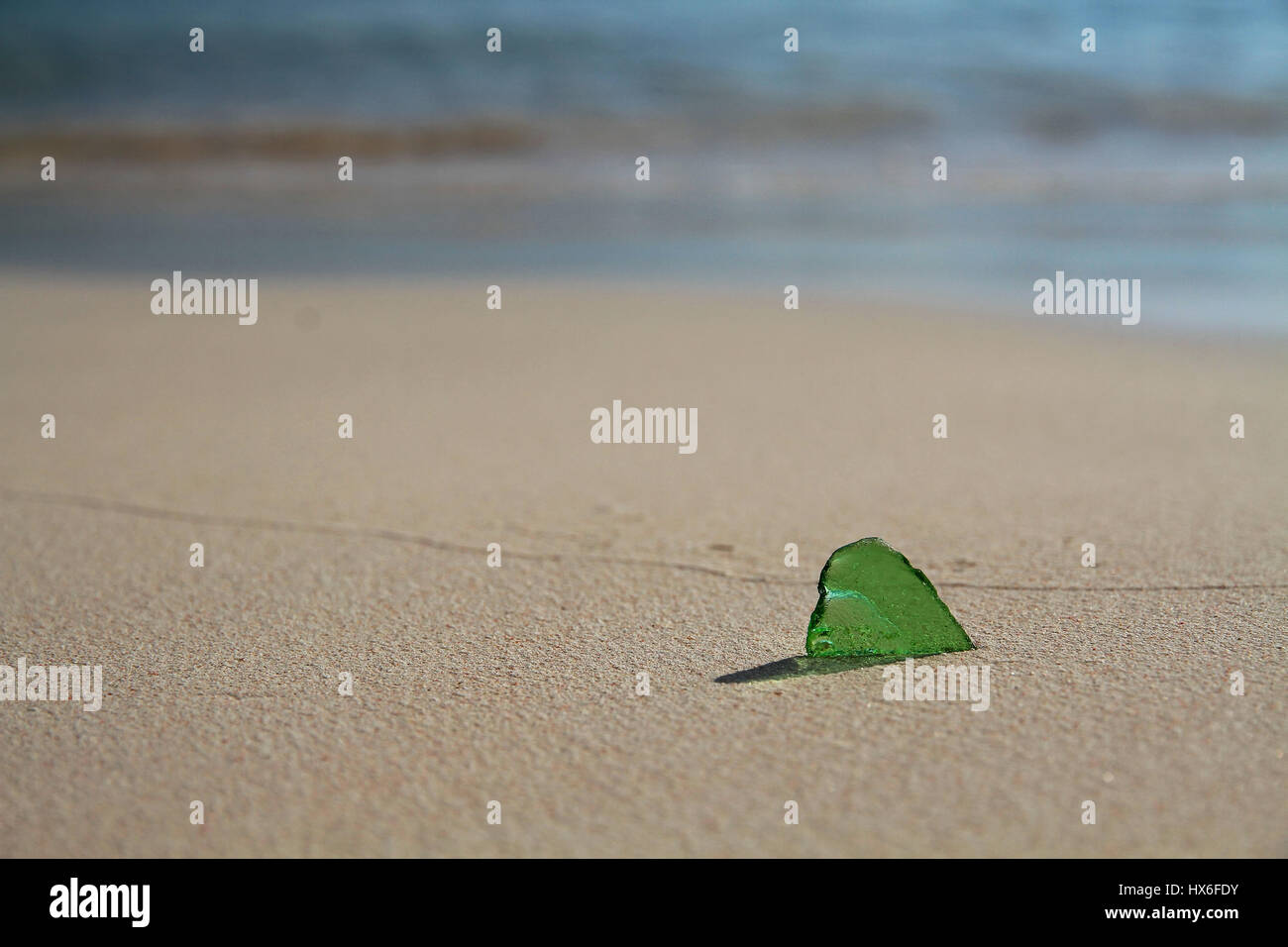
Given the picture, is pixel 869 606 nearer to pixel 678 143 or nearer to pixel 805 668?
pixel 805 668

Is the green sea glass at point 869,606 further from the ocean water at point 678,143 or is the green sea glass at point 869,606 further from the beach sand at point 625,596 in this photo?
the ocean water at point 678,143

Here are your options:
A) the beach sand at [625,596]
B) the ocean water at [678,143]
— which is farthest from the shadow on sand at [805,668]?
the ocean water at [678,143]

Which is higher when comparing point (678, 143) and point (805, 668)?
point (678, 143)

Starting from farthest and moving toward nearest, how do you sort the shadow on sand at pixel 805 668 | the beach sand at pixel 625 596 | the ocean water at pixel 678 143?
the ocean water at pixel 678 143
the shadow on sand at pixel 805 668
the beach sand at pixel 625 596

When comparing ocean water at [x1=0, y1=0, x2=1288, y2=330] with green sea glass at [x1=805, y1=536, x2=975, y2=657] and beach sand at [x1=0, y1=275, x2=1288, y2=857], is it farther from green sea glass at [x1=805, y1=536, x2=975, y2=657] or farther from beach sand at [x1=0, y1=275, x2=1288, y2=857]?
green sea glass at [x1=805, y1=536, x2=975, y2=657]

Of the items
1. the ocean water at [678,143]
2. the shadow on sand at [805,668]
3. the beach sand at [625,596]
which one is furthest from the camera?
the ocean water at [678,143]

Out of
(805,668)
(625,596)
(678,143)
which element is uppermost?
(678,143)

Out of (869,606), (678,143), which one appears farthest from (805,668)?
(678,143)
